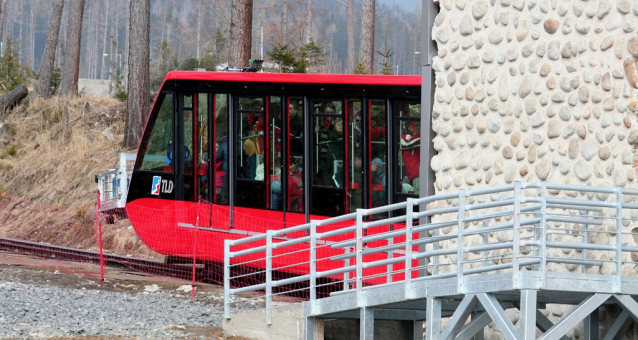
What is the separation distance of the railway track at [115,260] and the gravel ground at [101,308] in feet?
3.04

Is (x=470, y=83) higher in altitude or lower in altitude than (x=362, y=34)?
lower

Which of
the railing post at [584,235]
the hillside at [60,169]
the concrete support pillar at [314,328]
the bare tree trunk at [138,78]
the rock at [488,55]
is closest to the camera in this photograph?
the railing post at [584,235]

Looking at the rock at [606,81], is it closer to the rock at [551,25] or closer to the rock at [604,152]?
the rock at [604,152]

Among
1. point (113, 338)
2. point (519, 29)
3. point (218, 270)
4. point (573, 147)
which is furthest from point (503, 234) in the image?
point (218, 270)

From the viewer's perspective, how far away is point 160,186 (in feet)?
50.9

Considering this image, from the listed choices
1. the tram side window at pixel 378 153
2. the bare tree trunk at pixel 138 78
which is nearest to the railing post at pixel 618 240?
the tram side window at pixel 378 153

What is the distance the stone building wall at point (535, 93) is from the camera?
8188 mm

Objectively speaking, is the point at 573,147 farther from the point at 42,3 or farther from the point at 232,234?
the point at 42,3

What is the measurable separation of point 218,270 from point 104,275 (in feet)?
6.11

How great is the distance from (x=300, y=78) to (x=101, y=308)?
13.7 feet

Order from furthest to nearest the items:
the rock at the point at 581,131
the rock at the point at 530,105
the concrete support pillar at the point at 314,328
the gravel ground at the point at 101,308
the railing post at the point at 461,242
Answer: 1. the gravel ground at the point at 101,308
2. the concrete support pillar at the point at 314,328
3. the rock at the point at 530,105
4. the rock at the point at 581,131
5. the railing post at the point at 461,242

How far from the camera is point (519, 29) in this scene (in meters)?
9.33

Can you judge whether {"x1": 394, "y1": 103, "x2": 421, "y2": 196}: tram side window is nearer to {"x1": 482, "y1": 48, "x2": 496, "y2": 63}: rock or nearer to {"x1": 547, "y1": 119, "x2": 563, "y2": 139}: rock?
{"x1": 482, "y1": 48, "x2": 496, "y2": 63}: rock

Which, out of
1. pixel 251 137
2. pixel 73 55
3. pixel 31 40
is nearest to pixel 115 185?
pixel 251 137
